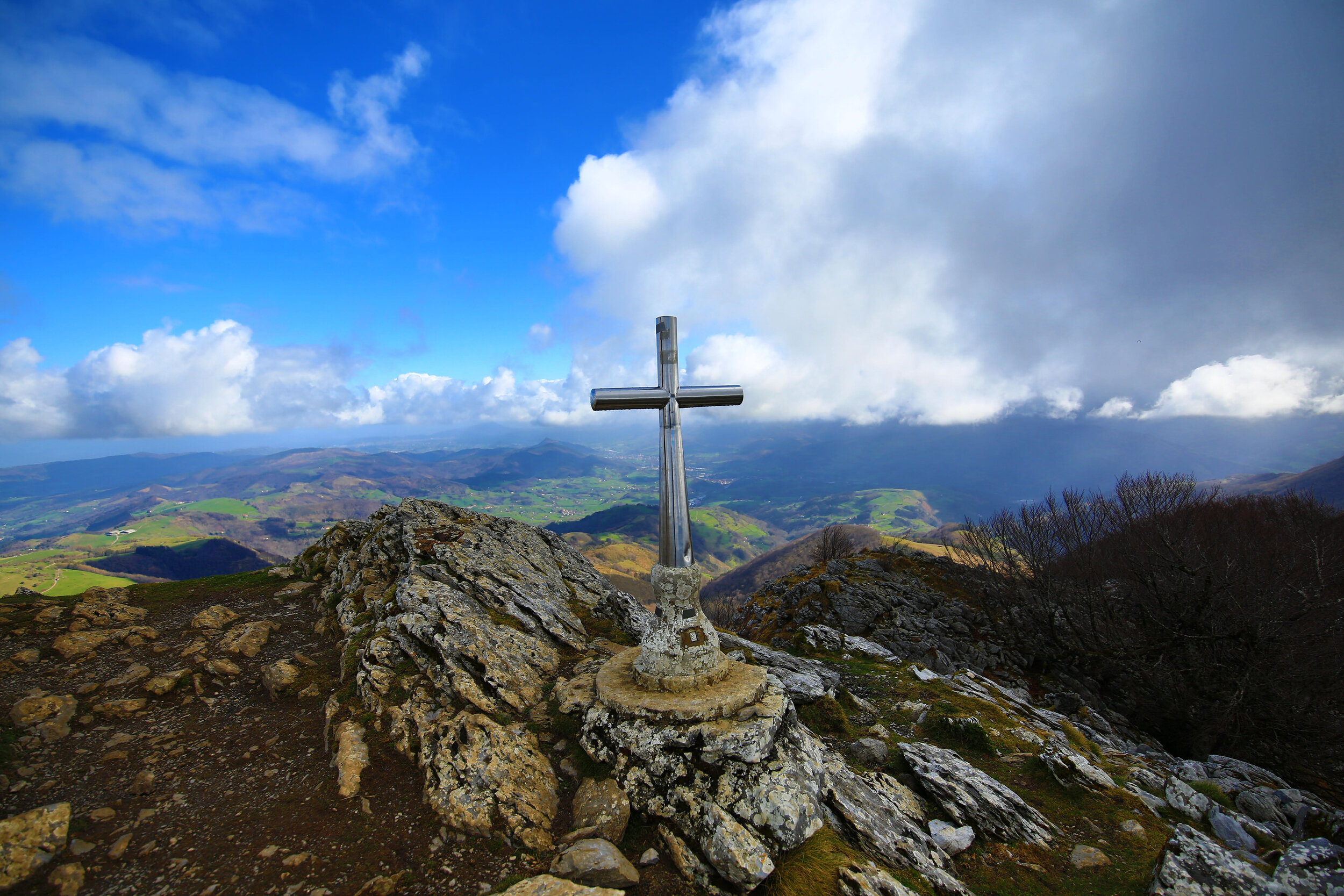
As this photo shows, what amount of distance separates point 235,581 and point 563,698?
15503mm

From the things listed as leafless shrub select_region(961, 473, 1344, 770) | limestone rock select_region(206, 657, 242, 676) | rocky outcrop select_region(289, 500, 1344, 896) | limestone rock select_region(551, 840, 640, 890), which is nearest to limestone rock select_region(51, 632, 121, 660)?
rocky outcrop select_region(289, 500, 1344, 896)

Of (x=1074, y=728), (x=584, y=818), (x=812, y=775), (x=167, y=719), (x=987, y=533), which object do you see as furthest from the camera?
(x=987, y=533)

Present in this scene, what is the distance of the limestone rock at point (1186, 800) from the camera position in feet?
31.9

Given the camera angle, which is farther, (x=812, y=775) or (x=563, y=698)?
(x=563, y=698)

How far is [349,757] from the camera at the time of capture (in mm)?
7895

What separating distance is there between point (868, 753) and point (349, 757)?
10.6 meters

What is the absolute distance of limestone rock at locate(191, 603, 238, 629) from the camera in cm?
1276

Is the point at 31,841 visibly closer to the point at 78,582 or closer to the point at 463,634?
the point at 463,634

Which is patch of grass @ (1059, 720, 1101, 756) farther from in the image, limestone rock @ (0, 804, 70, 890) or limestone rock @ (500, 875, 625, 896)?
limestone rock @ (0, 804, 70, 890)

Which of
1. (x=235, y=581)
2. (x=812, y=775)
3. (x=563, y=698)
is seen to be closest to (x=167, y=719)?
(x=563, y=698)

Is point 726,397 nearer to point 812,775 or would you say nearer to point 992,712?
point 812,775

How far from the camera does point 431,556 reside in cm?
1419

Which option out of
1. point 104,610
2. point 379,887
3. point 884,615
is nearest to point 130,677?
point 104,610

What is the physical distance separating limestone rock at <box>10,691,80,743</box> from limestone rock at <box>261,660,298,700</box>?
2.70 meters
